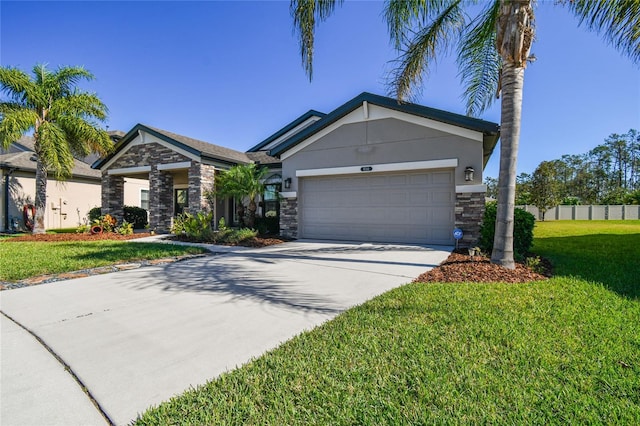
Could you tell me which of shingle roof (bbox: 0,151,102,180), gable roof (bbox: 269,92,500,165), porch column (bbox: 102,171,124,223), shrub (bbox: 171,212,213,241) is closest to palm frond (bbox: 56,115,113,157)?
shingle roof (bbox: 0,151,102,180)

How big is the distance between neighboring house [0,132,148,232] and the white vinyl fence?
35.9m

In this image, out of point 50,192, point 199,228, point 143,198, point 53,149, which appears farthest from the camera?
point 143,198

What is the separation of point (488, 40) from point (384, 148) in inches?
160

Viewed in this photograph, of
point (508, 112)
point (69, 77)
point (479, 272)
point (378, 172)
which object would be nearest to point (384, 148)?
point (378, 172)

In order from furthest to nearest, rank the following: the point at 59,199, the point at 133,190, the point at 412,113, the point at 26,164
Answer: the point at 133,190 → the point at 59,199 → the point at 26,164 → the point at 412,113

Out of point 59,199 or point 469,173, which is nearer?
point 469,173

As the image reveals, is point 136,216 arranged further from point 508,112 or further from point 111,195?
point 508,112

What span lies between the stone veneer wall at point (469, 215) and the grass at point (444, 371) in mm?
5124

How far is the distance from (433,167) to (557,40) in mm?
4540

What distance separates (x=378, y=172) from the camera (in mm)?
10461

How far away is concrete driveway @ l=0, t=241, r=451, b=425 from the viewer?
2221mm

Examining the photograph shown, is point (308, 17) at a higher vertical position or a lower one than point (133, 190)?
higher

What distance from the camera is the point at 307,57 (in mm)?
7016

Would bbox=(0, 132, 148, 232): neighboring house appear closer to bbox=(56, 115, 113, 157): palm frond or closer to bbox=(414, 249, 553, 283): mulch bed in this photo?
bbox=(56, 115, 113, 157): palm frond
